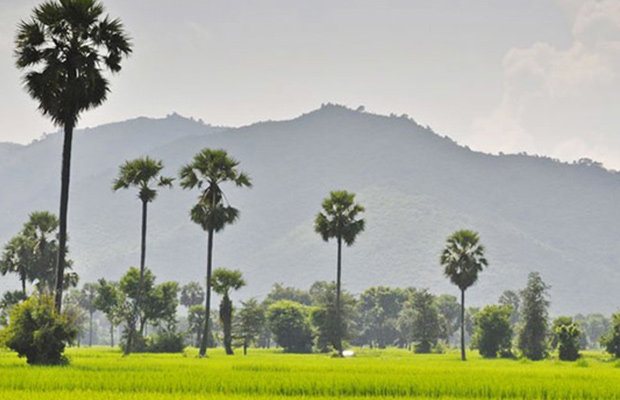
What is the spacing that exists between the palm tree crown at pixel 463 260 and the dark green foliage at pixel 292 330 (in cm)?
2826

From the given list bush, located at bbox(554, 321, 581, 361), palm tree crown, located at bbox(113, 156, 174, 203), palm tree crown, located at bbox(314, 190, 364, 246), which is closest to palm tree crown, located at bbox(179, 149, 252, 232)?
palm tree crown, located at bbox(113, 156, 174, 203)

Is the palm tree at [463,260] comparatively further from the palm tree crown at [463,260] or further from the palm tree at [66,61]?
the palm tree at [66,61]

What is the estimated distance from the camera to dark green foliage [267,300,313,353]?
411 feet

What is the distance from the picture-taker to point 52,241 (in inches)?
3765

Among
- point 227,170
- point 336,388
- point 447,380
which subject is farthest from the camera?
point 227,170

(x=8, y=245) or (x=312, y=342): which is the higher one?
(x=8, y=245)

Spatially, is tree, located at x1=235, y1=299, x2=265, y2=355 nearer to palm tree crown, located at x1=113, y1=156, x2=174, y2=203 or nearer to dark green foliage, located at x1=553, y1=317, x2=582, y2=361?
dark green foliage, located at x1=553, y1=317, x2=582, y2=361

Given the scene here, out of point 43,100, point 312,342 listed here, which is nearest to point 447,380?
point 43,100

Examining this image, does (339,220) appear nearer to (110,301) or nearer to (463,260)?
(463,260)

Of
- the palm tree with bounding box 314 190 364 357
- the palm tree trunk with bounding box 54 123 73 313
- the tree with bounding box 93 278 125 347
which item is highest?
the palm tree with bounding box 314 190 364 357

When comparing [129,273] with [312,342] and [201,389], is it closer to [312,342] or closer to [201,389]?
[312,342]

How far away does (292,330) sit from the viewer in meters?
125

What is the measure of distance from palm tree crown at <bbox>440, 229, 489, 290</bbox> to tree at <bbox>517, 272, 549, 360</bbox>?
346 inches

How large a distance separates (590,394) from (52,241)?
235 feet
